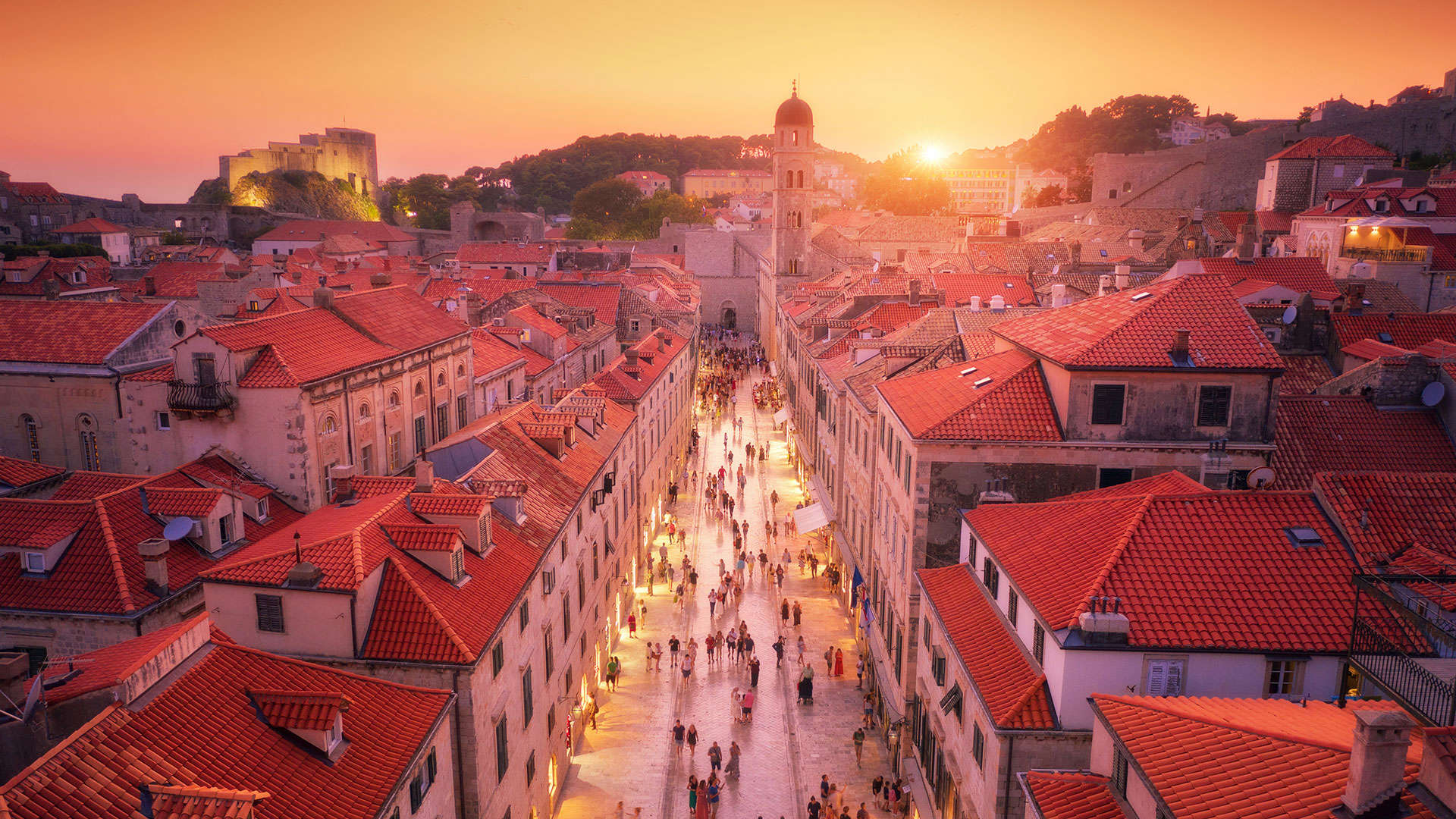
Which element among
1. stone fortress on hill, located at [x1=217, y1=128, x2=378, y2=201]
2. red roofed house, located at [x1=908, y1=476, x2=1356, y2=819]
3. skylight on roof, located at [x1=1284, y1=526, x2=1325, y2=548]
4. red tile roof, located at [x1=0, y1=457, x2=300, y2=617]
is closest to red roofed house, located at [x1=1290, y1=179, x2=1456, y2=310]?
skylight on roof, located at [x1=1284, y1=526, x2=1325, y2=548]

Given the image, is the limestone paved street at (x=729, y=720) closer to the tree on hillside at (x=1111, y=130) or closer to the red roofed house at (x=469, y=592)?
the red roofed house at (x=469, y=592)

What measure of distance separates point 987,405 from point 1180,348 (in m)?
4.71

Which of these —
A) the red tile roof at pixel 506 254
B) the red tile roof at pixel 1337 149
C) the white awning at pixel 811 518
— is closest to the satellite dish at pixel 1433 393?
the white awning at pixel 811 518

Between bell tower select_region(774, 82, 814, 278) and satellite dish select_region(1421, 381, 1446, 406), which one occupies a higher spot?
bell tower select_region(774, 82, 814, 278)

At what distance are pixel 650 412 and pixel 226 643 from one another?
2750 centimetres

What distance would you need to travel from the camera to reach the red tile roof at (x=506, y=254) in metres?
87.9

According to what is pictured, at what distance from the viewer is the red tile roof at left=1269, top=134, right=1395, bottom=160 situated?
66.1 m

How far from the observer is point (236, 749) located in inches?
504

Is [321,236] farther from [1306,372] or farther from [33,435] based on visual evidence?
[1306,372]

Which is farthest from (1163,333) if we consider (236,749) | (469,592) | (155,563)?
(155,563)

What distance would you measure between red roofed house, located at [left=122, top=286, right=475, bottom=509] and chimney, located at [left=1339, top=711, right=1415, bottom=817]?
80.2ft

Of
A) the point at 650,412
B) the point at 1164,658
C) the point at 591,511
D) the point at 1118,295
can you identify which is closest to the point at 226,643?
the point at 591,511

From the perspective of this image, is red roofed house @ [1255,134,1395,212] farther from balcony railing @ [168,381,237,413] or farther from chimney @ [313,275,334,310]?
balcony railing @ [168,381,237,413]

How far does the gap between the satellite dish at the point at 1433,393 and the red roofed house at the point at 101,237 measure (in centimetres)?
9963
